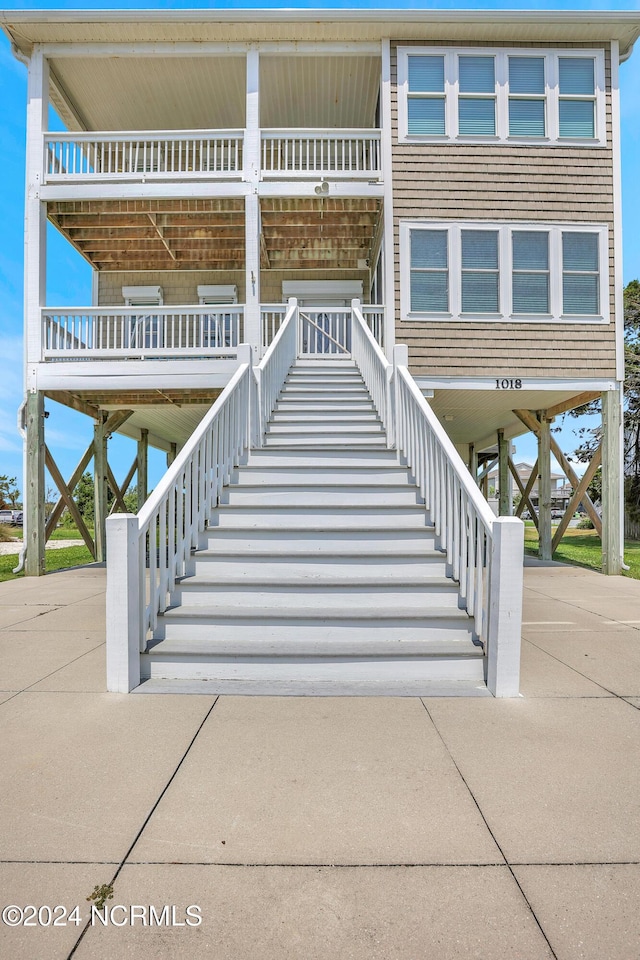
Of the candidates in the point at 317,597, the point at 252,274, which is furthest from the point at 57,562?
the point at 317,597

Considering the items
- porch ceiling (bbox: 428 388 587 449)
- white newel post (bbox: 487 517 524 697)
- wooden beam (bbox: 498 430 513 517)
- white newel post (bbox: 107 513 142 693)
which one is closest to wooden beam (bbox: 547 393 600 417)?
porch ceiling (bbox: 428 388 587 449)

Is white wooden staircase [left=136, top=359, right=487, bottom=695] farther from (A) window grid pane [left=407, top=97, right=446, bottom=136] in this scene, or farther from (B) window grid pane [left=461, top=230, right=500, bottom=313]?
(A) window grid pane [left=407, top=97, right=446, bottom=136]

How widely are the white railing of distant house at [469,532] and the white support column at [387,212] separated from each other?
10.4 feet

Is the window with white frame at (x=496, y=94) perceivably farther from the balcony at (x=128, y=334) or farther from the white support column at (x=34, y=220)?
the white support column at (x=34, y=220)

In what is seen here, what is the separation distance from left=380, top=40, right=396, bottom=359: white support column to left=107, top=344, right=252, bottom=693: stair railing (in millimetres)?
4292

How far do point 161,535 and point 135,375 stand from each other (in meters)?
6.10

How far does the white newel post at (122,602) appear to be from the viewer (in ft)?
11.0

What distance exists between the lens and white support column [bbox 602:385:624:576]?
29.7 ft

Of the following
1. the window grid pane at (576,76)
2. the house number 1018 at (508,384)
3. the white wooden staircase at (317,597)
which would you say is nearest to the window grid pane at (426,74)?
the window grid pane at (576,76)

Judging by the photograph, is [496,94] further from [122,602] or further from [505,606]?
[122,602]

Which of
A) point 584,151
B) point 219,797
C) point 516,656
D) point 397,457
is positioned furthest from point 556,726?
point 584,151

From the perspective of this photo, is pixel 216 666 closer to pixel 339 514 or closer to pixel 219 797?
pixel 219 797

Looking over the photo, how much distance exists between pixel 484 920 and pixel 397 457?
15.1ft

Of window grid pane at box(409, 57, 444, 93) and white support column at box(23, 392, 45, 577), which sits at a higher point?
window grid pane at box(409, 57, 444, 93)
